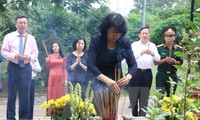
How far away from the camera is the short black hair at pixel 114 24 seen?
91.0 inches

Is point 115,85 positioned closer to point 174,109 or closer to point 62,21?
Result: point 174,109

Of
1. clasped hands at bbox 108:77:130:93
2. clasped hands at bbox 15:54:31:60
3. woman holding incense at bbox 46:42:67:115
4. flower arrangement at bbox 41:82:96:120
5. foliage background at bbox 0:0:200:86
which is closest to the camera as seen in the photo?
flower arrangement at bbox 41:82:96:120

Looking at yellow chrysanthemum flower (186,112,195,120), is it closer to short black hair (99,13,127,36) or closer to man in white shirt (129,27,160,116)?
short black hair (99,13,127,36)

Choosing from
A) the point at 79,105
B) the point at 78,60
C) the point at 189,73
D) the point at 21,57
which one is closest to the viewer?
the point at 189,73

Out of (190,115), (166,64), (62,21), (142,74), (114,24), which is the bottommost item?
(190,115)

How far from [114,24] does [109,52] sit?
209 mm

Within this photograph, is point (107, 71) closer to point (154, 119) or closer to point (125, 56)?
point (125, 56)

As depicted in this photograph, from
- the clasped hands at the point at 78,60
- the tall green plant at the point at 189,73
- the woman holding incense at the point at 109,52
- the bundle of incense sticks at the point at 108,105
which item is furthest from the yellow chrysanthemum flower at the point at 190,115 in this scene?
the clasped hands at the point at 78,60

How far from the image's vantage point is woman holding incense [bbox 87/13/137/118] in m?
2.32

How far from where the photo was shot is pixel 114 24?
91.4 inches

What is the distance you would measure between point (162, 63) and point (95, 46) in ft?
5.96

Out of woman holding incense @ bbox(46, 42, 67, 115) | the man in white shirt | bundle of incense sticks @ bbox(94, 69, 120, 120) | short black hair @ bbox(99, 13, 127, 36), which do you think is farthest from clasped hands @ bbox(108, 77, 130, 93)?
woman holding incense @ bbox(46, 42, 67, 115)

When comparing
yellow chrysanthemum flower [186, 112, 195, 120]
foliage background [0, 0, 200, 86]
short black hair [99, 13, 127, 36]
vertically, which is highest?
foliage background [0, 0, 200, 86]

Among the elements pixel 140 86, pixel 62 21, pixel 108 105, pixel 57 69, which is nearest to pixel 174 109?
pixel 108 105
